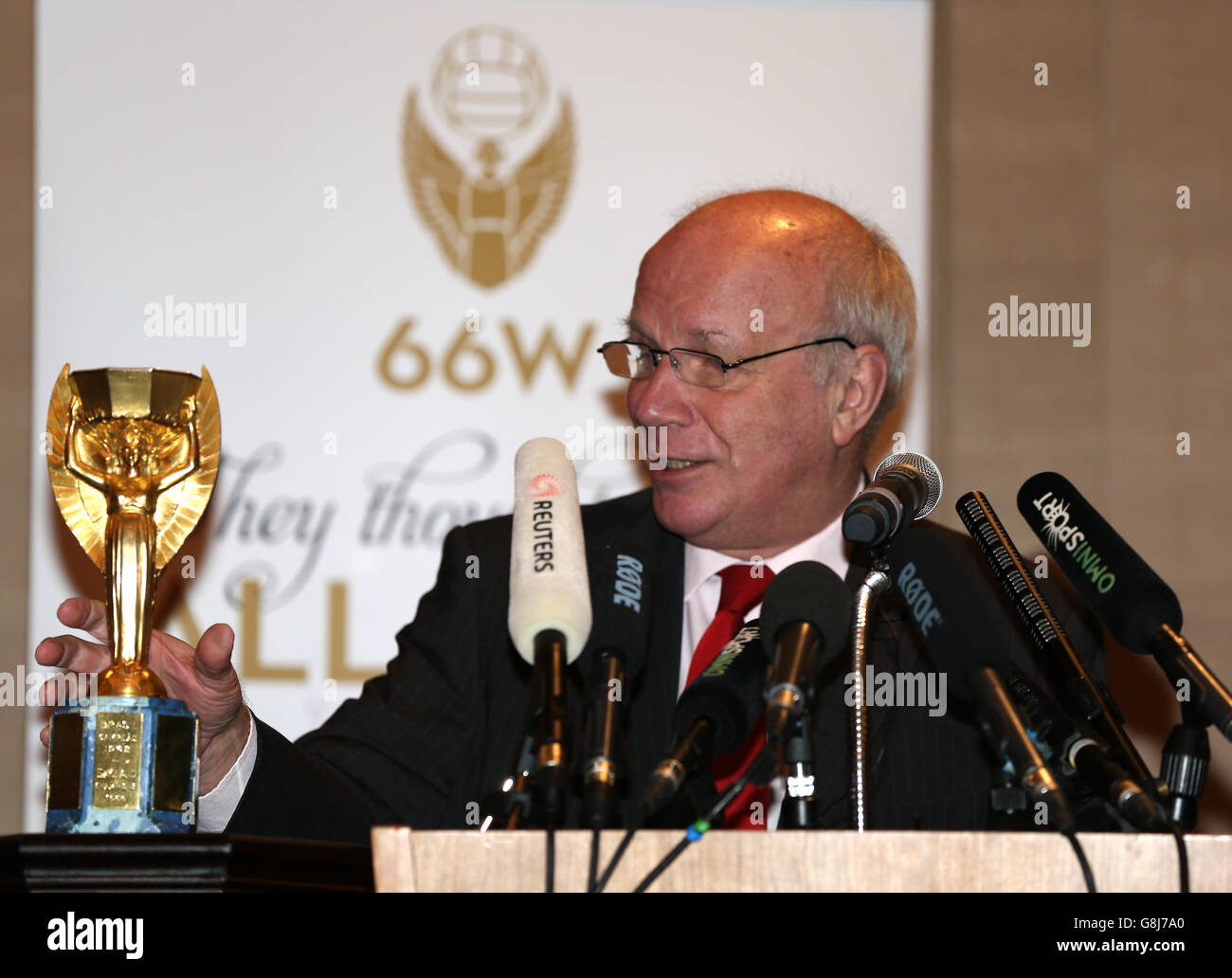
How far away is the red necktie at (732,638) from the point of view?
236 centimetres

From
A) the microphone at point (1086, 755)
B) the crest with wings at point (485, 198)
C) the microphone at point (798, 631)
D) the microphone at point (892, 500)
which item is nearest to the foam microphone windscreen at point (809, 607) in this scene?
the microphone at point (798, 631)

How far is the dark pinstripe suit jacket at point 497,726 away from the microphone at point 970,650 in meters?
0.59

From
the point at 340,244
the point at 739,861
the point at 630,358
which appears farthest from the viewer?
the point at 340,244

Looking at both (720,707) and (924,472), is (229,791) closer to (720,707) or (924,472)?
(720,707)

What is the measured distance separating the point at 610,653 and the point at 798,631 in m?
0.25

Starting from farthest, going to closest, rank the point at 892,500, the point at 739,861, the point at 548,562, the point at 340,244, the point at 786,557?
the point at 340,244
the point at 786,557
the point at 892,500
the point at 548,562
the point at 739,861

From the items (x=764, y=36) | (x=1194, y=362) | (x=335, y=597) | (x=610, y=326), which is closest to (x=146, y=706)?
(x=335, y=597)

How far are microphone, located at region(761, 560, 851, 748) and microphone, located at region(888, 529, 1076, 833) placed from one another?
145mm

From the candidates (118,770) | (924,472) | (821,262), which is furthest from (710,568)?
(118,770)

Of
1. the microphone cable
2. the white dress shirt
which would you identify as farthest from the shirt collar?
the microphone cable

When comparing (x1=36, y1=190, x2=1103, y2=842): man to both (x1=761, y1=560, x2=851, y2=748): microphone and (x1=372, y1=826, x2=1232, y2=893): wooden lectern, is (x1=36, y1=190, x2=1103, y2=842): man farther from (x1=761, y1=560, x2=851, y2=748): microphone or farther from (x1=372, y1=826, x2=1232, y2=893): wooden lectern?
(x1=372, y1=826, x2=1232, y2=893): wooden lectern

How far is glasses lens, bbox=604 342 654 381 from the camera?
2656 millimetres

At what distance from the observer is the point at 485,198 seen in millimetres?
3801

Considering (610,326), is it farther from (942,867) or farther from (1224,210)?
(942,867)
